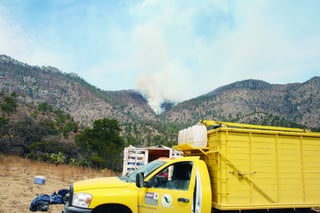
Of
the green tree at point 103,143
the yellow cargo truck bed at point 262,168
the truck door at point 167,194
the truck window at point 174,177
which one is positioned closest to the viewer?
the truck door at point 167,194

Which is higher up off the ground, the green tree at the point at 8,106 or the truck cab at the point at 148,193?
the green tree at the point at 8,106

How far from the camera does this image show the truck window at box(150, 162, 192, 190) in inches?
239

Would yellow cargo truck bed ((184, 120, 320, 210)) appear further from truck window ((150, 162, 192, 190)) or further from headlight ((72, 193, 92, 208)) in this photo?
headlight ((72, 193, 92, 208))

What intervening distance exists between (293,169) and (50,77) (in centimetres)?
10808

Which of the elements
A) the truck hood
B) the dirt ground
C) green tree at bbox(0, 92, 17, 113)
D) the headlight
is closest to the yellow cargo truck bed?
the truck hood

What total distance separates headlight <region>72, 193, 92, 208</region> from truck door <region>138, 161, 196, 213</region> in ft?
3.25

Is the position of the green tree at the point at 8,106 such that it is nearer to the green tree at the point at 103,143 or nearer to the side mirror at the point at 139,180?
the green tree at the point at 103,143

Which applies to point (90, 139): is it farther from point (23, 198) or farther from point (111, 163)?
point (23, 198)

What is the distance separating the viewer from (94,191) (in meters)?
5.75

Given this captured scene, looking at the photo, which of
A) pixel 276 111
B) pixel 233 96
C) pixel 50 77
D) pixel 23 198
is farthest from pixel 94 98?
pixel 23 198

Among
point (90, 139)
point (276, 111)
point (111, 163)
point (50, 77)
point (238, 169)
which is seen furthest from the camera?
point (50, 77)

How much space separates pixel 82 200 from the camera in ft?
18.6

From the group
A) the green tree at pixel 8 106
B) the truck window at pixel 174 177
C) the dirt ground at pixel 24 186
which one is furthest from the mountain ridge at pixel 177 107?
the truck window at pixel 174 177

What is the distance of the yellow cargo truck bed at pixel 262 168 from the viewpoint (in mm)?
6395
